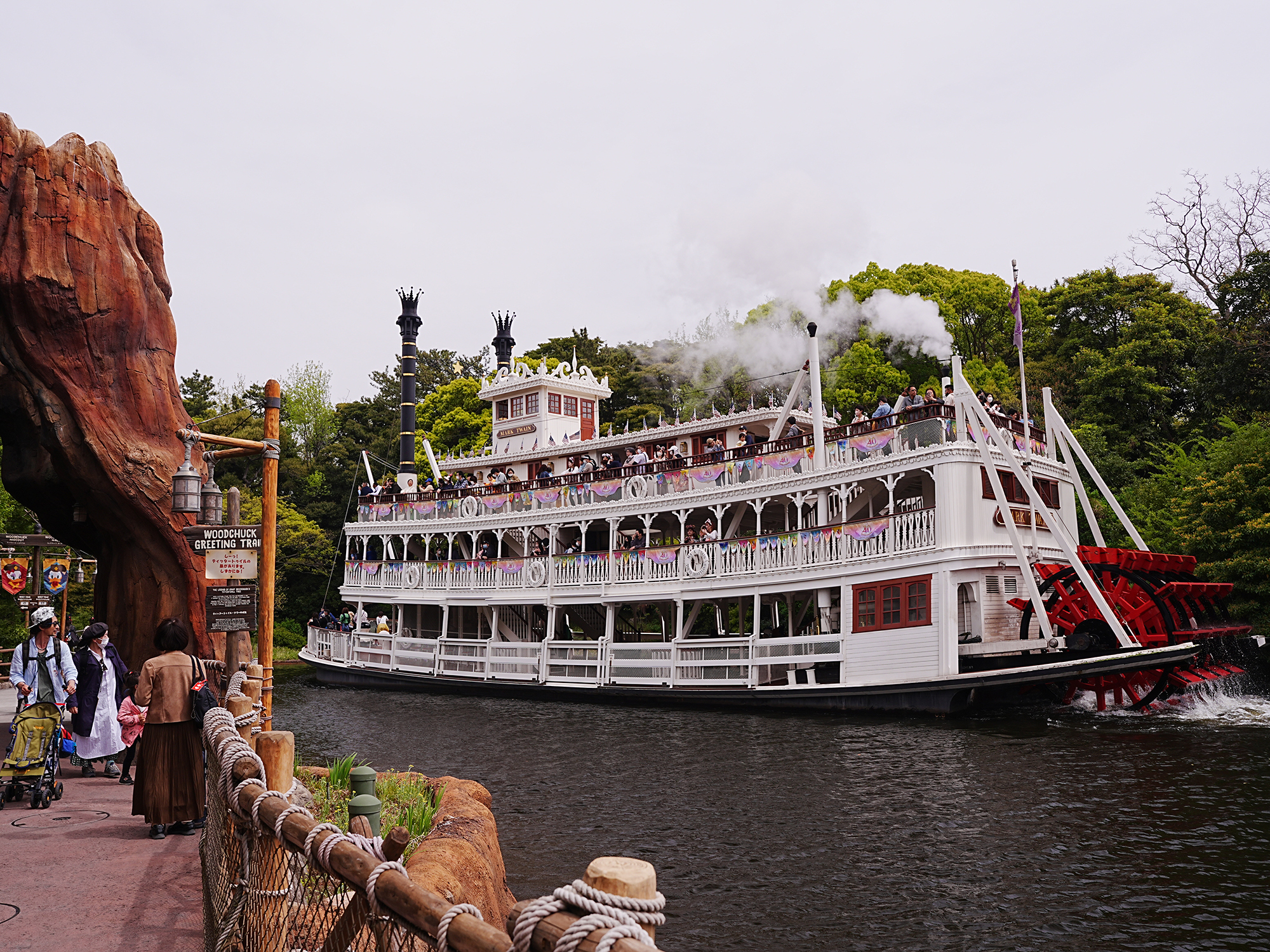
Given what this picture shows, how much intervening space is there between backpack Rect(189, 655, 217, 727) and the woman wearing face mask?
282 centimetres

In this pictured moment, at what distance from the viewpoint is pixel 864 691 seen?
18.9 metres

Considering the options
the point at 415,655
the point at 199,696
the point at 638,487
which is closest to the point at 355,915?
the point at 199,696

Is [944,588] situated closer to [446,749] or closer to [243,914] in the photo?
[446,749]

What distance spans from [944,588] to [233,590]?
13.0 m

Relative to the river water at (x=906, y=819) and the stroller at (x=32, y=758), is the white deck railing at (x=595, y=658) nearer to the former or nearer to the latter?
the river water at (x=906, y=819)

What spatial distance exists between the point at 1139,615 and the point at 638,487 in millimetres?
11715

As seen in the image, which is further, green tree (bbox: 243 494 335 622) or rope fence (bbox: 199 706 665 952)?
green tree (bbox: 243 494 335 622)

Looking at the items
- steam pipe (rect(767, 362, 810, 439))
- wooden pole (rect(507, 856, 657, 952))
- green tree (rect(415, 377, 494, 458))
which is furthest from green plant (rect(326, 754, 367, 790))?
green tree (rect(415, 377, 494, 458))

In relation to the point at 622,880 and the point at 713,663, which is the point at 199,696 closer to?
the point at 622,880

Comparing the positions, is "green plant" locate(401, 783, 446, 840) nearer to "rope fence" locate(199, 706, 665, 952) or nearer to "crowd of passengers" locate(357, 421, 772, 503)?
"rope fence" locate(199, 706, 665, 952)

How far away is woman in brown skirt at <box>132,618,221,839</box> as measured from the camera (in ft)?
25.4

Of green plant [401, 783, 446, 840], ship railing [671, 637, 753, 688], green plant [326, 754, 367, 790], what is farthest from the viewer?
ship railing [671, 637, 753, 688]

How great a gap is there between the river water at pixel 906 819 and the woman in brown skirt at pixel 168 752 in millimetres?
2995

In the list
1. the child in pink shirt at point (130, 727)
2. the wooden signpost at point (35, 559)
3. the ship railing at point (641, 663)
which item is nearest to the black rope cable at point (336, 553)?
the wooden signpost at point (35, 559)
